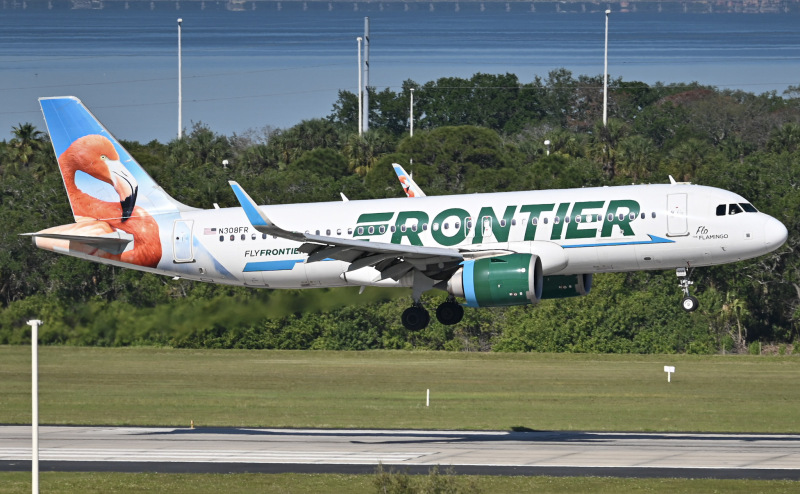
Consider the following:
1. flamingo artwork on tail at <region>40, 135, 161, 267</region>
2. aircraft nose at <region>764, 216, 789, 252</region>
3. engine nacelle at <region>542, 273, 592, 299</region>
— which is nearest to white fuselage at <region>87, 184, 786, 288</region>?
aircraft nose at <region>764, 216, 789, 252</region>

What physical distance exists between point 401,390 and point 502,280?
34.4 meters

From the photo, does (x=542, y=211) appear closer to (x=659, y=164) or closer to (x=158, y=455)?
(x=158, y=455)

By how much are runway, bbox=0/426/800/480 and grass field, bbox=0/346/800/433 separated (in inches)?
177

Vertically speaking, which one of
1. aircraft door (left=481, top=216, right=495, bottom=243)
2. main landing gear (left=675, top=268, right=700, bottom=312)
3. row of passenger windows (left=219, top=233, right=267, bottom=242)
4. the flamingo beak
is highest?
the flamingo beak

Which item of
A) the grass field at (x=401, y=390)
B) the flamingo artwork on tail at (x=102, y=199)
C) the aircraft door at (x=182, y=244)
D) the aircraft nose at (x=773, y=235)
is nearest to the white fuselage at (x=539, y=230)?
the aircraft nose at (x=773, y=235)

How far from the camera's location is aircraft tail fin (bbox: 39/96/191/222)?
5816cm

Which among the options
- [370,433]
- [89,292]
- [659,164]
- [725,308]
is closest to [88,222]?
[370,433]

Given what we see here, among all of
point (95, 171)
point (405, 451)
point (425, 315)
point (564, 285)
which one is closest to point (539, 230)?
point (564, 285)

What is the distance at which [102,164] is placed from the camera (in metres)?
59.4

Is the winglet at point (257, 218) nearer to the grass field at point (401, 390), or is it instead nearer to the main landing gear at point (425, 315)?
the main landing gear at point (425, 315)

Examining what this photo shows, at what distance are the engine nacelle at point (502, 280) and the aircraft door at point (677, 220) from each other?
17.1ft

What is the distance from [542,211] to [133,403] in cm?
3688

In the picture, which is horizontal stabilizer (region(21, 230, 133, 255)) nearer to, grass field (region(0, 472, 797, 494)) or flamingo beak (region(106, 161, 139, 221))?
flamingo beak (region(106, 161, 139, 221))

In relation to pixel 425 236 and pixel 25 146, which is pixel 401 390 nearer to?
pixel 425 236
